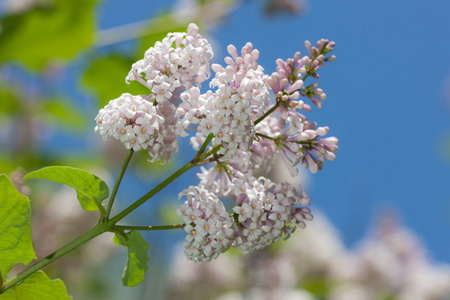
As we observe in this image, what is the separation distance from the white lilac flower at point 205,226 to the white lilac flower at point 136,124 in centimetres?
7

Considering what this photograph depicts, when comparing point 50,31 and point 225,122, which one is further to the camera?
point 50,31

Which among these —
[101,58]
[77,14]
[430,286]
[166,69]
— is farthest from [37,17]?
[430,286]

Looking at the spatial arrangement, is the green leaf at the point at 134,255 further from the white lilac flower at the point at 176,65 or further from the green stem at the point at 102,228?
the white lilac flower at the point at 176,65

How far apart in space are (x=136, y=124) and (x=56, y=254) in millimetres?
161

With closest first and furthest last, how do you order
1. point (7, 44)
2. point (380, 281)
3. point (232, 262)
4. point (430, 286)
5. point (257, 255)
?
point (7, 44) < point (257, 255) < point (232, 262) < point (380, 281) < point (430, 286)

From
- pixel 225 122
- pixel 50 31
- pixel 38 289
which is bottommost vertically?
pixel 38 289

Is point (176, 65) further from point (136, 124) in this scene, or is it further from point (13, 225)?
point (13, 225)

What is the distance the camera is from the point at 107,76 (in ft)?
5.26

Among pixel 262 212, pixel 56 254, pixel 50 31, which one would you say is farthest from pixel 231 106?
pixel 50 31

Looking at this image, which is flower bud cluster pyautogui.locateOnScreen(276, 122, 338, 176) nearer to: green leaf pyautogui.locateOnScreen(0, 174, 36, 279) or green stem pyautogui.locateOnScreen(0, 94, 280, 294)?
green stem pyautogui.locateOnScreen(0, 94, 280, 294)

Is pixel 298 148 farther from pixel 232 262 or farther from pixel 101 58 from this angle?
pixel 232 262

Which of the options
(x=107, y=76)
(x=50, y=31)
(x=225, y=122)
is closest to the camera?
(x=225, y=122)

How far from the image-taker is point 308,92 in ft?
2.01

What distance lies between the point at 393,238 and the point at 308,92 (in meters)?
2.75
